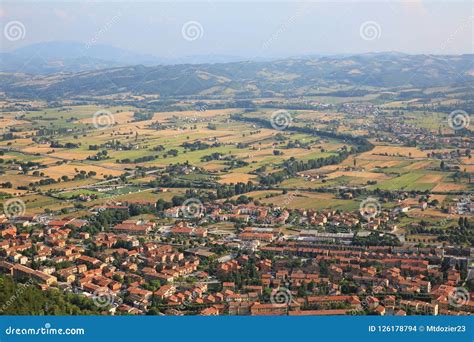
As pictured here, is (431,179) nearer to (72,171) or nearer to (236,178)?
(236,178)

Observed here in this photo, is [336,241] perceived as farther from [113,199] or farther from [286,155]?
[286,155]

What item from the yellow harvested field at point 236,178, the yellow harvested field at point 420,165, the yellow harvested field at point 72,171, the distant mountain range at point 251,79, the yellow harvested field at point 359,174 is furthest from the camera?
the distant mountain range at point 251,79

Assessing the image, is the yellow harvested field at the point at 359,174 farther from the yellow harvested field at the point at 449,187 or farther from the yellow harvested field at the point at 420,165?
the yellow harvested field at the point at 449,187

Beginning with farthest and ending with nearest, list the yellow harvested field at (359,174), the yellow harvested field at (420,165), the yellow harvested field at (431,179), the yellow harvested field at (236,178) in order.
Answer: the yellow harvested field at (420,165), the yellow harvested field at (359,174), the yellow harvested field at (236,178), the yellow harvested field at (431,179)

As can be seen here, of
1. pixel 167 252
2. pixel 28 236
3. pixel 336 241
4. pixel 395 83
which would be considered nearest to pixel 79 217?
pixel 28 236

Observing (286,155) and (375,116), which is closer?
(286,155)

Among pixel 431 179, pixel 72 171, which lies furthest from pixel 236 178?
pixel 431 179

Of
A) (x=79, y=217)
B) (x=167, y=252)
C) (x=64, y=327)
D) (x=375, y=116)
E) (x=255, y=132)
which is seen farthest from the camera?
(x=375, y=116)

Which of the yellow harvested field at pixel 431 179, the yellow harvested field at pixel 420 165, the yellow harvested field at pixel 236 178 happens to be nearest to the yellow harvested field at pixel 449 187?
the yellow harvested field at pixel 431 179

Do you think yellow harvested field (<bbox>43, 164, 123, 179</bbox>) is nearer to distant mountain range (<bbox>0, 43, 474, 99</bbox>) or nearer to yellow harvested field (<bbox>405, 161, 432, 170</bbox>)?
yellow harvested field (<bbox>405, 161, 432, 170</bbox>)
